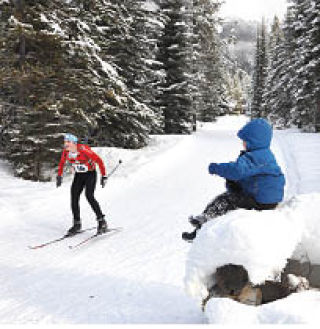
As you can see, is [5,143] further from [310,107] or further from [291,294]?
[310,107]

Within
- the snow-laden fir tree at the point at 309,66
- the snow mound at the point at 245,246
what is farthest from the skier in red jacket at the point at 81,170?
the snow-laden fir tree at the point at 309,66

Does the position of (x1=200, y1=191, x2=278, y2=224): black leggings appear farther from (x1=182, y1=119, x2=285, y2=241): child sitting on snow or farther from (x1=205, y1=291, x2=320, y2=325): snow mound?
(x1=205, y1=291, x2=320, y2=325): snow mound

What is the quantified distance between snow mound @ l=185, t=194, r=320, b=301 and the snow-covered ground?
24 cm

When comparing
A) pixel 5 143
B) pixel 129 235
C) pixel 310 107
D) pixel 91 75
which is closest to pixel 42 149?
pixel 5 143

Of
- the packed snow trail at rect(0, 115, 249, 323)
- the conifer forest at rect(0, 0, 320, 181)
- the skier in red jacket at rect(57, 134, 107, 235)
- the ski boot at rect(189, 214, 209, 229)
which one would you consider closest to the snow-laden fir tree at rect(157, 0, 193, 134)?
the conifer forest at rect(0, 0, 320, 181)

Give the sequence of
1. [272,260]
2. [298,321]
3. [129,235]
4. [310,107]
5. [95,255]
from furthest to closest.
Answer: [310,107] → [129,235] → [95,255] → [272,260] → [298,321]

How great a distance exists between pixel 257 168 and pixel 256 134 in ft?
1.27

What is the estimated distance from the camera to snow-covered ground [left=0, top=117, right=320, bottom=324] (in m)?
4.04

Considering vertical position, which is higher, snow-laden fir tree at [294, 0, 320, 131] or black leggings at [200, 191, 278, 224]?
snow-laden fir tree at [294, 0, 320, 131]

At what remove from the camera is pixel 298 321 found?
2.84m

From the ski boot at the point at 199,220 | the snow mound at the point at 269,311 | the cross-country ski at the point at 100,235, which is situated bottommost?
the cross-country ski at the point at 100,235

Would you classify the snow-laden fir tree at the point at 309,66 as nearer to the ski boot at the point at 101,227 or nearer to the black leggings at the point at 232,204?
the ski boot at the point at 101,227

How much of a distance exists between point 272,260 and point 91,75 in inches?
422

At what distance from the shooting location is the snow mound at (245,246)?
336 centimetres
